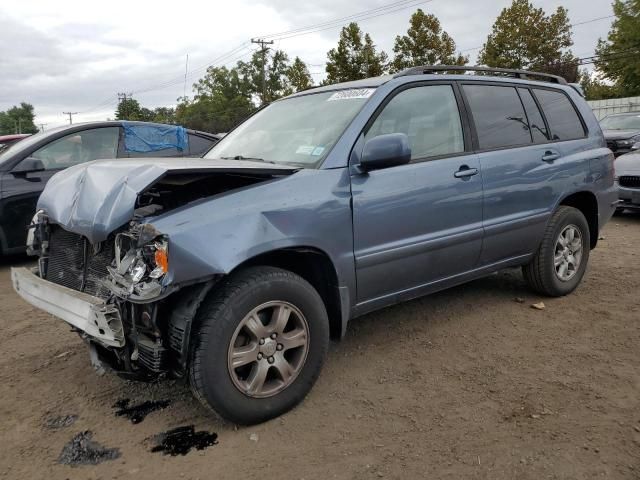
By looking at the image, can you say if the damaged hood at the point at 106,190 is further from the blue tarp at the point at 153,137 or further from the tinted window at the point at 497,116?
the blue tarp at the point at 153,137

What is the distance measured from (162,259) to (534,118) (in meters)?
3.31

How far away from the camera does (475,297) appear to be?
457 cm

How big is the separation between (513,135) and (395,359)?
198 cm

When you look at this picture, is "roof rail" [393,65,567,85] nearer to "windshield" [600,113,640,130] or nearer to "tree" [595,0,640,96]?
"windshield" [600,113,640,130]

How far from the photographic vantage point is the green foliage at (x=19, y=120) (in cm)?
10344

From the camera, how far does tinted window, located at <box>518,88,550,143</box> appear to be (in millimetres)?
4188

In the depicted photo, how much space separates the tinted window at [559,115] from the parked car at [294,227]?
0.06 m

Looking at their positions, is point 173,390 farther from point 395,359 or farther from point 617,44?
point 617,44

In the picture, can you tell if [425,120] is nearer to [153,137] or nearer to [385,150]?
[385,150]

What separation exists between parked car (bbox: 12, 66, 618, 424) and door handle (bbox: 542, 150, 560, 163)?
0.06ft

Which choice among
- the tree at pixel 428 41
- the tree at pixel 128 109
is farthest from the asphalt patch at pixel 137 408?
the tree at pixel 128 109

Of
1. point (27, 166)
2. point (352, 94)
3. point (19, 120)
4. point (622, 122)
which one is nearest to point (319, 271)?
point (352, 94)

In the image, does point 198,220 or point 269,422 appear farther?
point 269,422

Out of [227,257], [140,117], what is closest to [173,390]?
[227,257]
